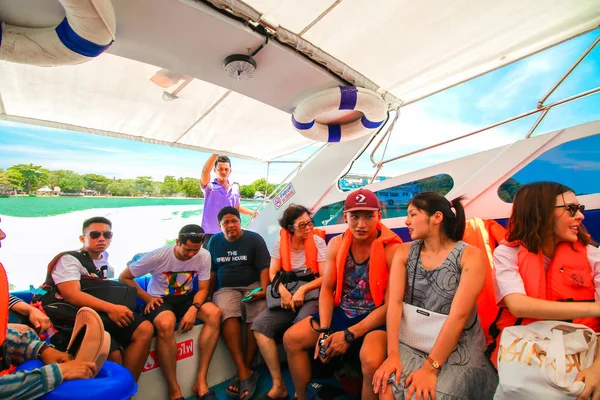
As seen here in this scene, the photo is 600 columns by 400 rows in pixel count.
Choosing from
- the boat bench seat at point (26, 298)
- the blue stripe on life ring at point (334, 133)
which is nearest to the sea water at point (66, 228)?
the boat bench seat at point (26, 298)

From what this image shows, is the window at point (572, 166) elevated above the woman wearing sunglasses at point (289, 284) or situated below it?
above

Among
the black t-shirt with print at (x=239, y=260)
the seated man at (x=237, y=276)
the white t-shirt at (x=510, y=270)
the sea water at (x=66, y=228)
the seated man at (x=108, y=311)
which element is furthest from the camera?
the sea water at (x=66, y=228)

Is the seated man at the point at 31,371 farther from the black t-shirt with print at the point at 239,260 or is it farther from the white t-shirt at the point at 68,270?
the black t-shirt with print at the point at 239,260

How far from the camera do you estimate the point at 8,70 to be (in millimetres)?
2449

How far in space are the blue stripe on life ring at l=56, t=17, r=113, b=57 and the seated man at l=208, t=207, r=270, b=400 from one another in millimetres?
1557

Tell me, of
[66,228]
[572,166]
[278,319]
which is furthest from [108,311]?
[66,228]

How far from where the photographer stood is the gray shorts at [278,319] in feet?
6.66

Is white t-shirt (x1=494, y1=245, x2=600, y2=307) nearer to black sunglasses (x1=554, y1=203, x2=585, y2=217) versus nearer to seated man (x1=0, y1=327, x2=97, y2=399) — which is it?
black sunglasses (x1=554, y1=203, x2=585, y2=217)

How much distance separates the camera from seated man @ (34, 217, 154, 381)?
182 cm

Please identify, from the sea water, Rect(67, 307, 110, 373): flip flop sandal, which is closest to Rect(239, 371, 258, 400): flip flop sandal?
Rect(67, 307, 110, 373): flip flop sandal

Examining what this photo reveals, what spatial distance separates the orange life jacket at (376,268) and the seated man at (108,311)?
4.52 ft

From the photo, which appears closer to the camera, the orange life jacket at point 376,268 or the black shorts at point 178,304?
the orange life jacket at point 376,268

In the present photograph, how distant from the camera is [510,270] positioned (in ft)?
4.16

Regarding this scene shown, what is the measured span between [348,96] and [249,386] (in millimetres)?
2396
